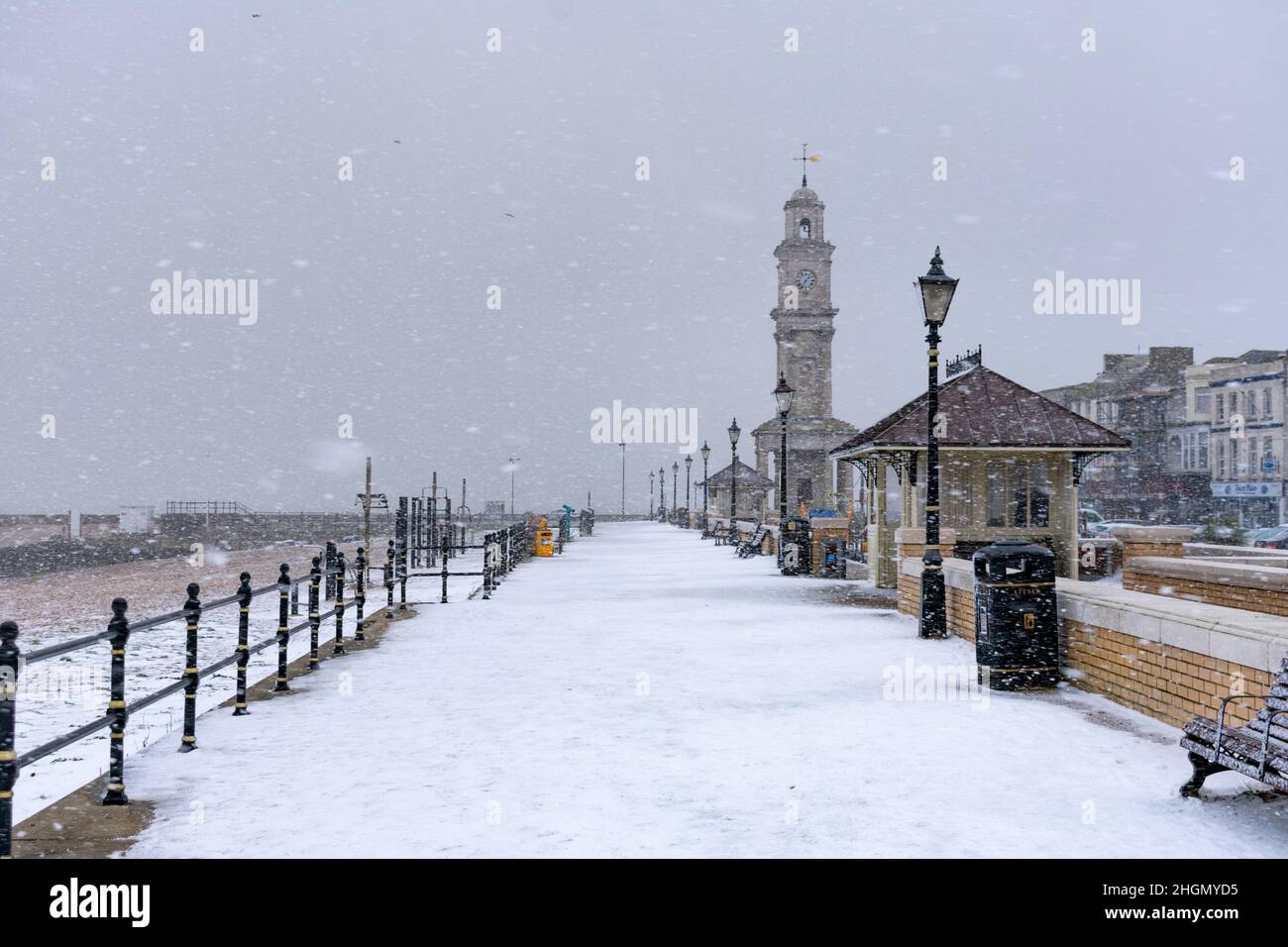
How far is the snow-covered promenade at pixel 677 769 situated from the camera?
5.32m

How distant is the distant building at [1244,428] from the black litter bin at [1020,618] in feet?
186

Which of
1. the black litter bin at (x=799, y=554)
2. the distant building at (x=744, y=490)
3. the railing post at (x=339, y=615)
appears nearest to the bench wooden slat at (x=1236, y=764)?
the railing post at (x=339, y=615)

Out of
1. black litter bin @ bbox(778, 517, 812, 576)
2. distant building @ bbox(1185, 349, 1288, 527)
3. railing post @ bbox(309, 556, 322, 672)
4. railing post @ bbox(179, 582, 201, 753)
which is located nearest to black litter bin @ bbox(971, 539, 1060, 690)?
railing post @ bbox(309, 556, 322, 672)

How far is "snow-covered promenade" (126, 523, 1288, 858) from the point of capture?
5.32m

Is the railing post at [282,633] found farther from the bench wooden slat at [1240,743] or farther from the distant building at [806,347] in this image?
the distant building at [806,347]

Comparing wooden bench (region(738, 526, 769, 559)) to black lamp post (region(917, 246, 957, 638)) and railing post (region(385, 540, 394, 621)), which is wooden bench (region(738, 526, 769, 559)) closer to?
railing post (region(385, 540, 394, 621))

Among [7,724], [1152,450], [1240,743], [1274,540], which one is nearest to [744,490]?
[1152,450]

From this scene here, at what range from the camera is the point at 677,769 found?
6.80 meters

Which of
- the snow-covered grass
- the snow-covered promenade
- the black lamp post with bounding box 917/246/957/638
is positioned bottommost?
the snow-covered grass

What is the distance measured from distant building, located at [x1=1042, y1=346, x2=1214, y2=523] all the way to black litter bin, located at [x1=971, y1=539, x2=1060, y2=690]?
205ft
